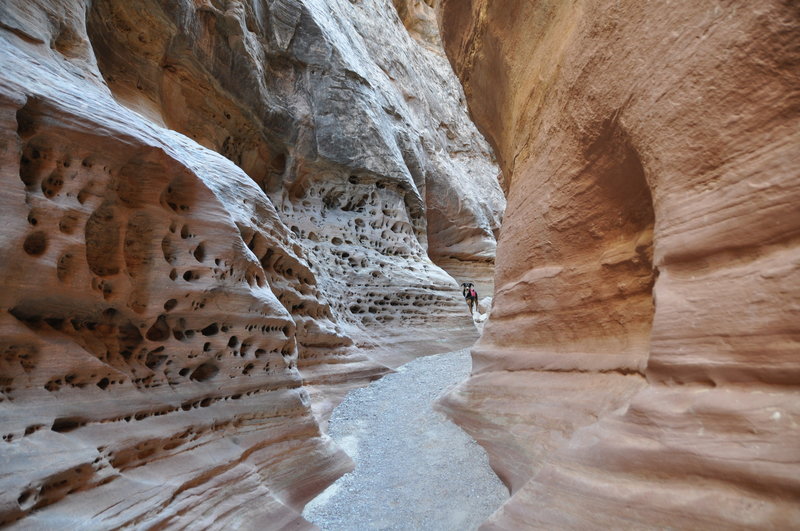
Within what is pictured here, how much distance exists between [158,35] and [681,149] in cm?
723

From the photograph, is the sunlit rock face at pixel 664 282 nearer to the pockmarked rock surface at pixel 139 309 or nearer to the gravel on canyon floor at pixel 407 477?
the gravel on canyon floor at pixel 407 477

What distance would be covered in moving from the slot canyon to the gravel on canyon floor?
0.23 ft

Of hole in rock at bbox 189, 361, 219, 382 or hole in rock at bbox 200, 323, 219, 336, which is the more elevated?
hole in rock at bbox 200, 323, 219, 336

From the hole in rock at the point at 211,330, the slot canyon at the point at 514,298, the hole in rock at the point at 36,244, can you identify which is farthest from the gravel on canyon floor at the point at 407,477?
the hole in rock at the point at 36,244

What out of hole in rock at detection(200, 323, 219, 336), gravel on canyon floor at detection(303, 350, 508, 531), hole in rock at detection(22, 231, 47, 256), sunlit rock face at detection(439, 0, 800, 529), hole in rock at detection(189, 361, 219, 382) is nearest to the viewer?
sunlit rock face at detection(439, 0, 800, 529)

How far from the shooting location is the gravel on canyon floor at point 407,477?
8.62 feet

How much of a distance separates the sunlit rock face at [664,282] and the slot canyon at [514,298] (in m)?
0.01

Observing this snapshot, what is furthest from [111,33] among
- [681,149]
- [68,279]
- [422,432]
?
[681,149]

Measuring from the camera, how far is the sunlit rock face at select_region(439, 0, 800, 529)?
150 cm

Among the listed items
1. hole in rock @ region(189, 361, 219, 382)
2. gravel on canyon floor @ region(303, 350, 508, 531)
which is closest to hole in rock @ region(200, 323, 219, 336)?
hole in rock @ region(189, 361, 219, 382)

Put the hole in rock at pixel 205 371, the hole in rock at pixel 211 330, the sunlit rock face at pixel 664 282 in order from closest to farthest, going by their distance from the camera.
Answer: the sunlit rock face at pixel 664 282 → the hole in rock at pixel 205 371 → the hole in rock at pixel 211 330

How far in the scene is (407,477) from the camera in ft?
10.3

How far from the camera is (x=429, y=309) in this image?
31.5 feet

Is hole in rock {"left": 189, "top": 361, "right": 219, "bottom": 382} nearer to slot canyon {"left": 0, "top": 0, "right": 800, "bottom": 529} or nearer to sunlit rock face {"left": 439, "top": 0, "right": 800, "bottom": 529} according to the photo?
slot canyon {"left": 0, "top": 0, "right": 800, "bottom": 529}
